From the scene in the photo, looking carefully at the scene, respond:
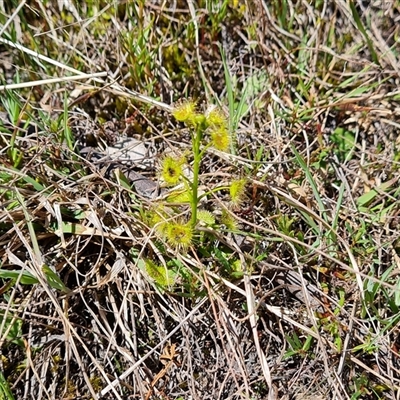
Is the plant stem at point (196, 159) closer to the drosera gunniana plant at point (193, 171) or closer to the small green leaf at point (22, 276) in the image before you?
the drosera gunniana plant at point (193, 171)

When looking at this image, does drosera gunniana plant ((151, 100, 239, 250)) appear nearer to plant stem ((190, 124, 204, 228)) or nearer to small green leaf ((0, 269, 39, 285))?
plant stem ((190, 124, 204, 228))

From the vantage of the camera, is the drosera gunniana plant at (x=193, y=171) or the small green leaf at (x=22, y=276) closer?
the drosera gunniana plant at (x=193, y=171)

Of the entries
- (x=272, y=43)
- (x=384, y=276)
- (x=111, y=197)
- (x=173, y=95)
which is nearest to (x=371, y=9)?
(x=272, y=43)

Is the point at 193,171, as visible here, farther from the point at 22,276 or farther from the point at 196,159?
the point at 22,276

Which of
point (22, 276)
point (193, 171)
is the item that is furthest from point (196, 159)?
point (22, 276)

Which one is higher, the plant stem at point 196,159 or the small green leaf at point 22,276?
the plant stem at point 196,159

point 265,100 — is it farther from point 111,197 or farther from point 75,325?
point 75,325

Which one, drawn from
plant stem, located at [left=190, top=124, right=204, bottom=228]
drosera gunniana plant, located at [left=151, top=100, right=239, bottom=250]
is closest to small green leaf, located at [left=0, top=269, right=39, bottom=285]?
drosera gunniana plant, located at [left=151, top=100, right=239, bottom=250]

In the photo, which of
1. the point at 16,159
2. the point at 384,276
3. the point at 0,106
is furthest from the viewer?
the point at 0,106

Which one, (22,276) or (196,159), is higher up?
(196,159)

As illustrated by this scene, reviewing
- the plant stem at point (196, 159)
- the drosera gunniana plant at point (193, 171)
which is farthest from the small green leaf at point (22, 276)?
the plant stem at point (196, 159)

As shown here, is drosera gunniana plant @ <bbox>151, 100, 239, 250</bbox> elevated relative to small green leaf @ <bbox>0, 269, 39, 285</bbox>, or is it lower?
elevated
